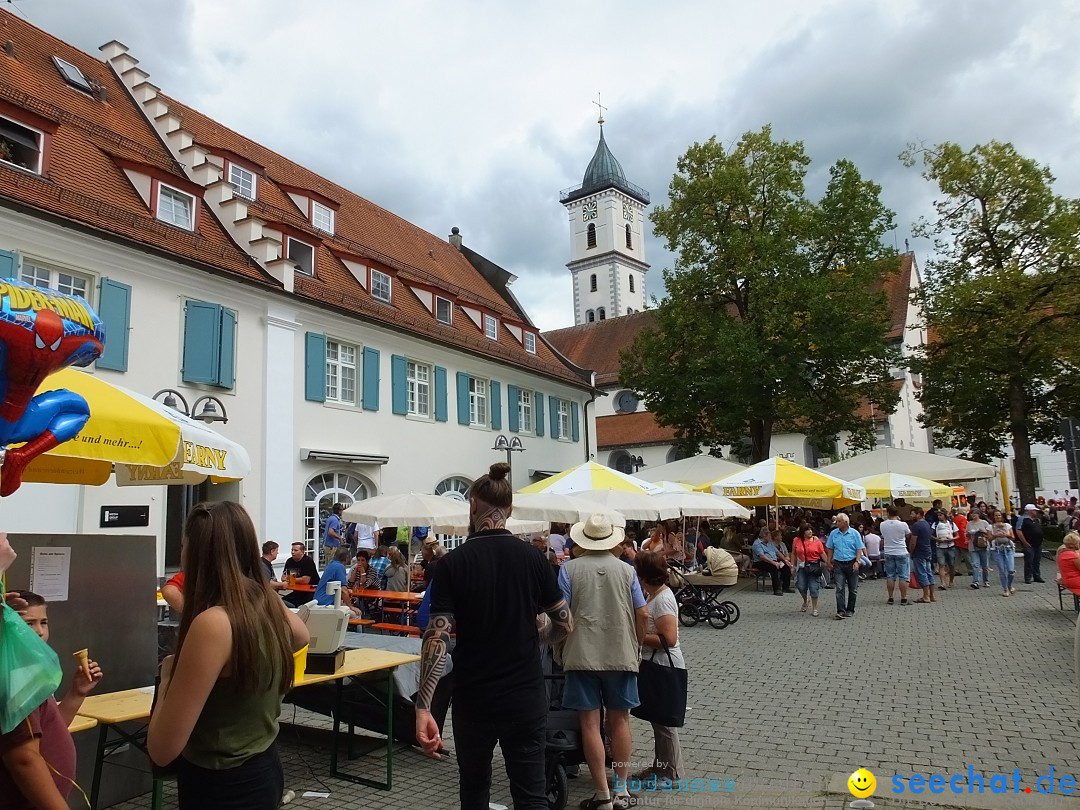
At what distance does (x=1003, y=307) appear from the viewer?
2466cm

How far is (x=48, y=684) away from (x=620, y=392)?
46.2 meters

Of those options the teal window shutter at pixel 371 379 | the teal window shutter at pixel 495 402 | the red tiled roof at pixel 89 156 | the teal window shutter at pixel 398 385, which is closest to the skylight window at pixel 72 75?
the red tiled roof at pixel 89 156

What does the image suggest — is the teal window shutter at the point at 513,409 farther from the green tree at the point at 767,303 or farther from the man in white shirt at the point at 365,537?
the man in white shirt at the point at 365,537

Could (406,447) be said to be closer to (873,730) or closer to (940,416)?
(873,730)

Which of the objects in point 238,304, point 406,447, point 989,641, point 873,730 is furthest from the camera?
point 406,447

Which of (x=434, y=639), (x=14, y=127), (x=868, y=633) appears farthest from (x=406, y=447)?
(x=434, y=639)

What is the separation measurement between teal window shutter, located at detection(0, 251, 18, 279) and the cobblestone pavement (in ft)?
31.5

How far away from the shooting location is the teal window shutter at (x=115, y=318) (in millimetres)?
13516

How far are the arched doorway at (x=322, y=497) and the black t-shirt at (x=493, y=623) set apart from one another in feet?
47.8

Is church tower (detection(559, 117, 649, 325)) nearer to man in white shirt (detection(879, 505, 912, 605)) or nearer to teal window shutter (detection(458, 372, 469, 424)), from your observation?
teal window shutter (detection(458, 372, 469, 424))

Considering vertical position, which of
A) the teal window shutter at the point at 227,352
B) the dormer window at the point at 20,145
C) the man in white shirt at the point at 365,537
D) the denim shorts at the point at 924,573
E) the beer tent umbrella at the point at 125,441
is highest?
the dormer window at the point at 20,145

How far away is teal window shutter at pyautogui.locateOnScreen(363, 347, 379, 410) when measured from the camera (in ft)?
64.3

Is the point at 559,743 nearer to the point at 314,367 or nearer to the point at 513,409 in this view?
the point at 314,367

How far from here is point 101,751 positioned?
4.30 metres
